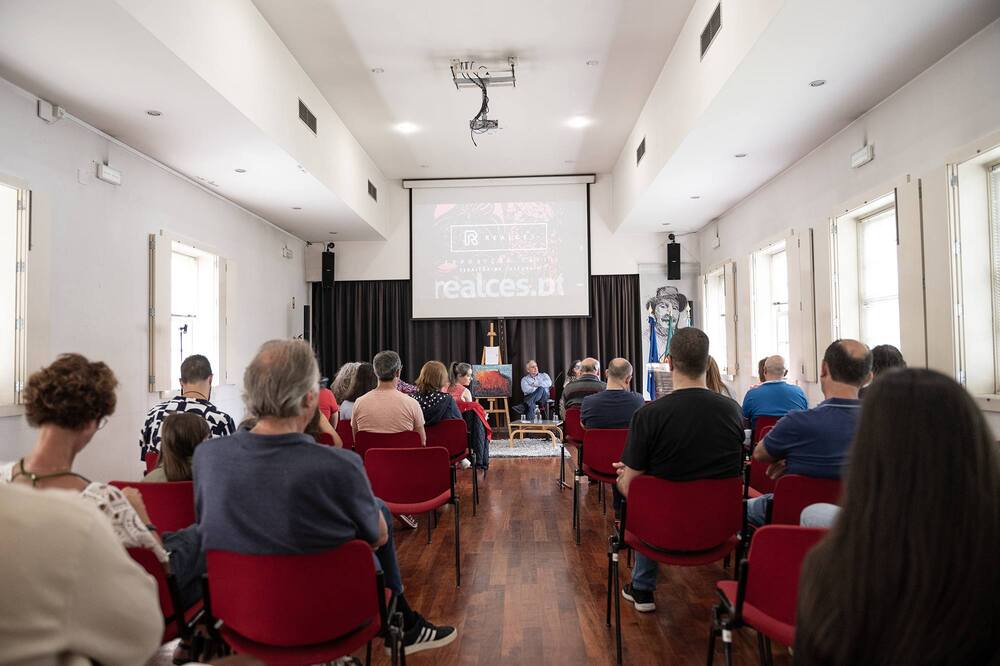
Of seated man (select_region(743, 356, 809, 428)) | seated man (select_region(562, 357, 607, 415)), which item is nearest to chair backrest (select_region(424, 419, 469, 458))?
seated man (select_region(562, 357, 607, 415))

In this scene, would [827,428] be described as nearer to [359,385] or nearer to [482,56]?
[359,385]

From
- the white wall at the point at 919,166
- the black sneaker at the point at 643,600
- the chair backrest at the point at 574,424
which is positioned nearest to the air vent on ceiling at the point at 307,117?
the chair backrest at the point at 574,424

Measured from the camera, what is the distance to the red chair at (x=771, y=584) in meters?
1.69

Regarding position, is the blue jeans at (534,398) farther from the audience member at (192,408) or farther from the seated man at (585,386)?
the audience member at (192,408)

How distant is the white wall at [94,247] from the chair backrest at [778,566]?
4.73m

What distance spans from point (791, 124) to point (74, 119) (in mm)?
5992

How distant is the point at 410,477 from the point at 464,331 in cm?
708

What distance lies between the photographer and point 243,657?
3.90 ft

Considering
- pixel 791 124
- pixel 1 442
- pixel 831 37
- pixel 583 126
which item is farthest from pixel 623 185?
pixel 1 442

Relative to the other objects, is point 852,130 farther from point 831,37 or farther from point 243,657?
point 243,657

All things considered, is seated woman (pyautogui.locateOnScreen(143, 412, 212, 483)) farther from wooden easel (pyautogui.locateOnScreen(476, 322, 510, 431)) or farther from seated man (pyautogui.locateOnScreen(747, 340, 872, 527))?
wooden easel (pyautogui.locateOnScreen(476, 322, 510, 431))

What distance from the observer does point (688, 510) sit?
2.48 meters

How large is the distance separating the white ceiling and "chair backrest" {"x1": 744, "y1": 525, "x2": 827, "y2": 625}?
4.76 meters

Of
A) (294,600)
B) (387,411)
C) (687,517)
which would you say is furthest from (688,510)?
(387,411)
